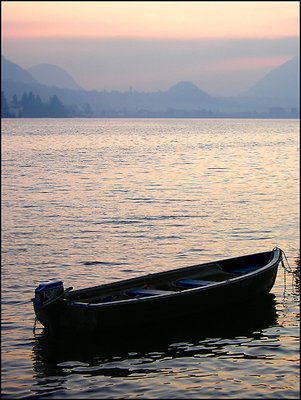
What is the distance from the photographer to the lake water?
59.5 ft

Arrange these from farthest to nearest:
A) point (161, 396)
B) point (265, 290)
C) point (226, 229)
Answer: point (226, 229), point (265, 290), point (161, 396)

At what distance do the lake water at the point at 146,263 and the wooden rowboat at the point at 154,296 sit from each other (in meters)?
0.45

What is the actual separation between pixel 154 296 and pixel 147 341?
4.02 ft

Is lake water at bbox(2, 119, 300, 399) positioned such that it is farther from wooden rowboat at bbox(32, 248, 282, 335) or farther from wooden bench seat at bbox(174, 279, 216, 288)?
wooden bench seat at bbox(174, 279, 216, 288)

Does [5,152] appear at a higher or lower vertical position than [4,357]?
higher

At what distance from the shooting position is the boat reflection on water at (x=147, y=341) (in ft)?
64.0

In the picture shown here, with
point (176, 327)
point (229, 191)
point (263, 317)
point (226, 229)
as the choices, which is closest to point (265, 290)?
point (263, 317)

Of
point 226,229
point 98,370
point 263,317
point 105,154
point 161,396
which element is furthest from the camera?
point 105,154

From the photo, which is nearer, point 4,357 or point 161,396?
point 161,396

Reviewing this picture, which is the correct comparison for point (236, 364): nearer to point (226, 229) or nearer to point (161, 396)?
point (161, 396)

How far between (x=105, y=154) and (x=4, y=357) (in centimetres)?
9210

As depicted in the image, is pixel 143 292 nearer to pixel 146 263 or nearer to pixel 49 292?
pixel 49 292

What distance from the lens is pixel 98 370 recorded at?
18.8 m

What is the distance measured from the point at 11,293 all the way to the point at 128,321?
655 cm
